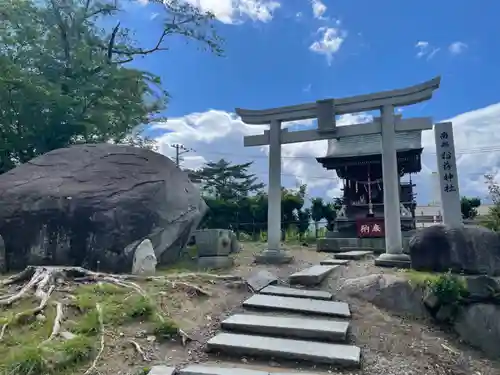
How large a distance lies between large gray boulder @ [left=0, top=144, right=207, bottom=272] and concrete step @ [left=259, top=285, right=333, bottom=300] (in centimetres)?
260

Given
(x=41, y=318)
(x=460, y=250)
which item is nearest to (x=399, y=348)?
(x=460, y=250)

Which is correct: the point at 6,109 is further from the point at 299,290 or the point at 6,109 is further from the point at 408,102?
the point at 408,102

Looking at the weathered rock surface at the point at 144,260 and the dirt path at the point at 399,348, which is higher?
the weathered rock surface at the point at 144,260

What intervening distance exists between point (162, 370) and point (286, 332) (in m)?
1.57

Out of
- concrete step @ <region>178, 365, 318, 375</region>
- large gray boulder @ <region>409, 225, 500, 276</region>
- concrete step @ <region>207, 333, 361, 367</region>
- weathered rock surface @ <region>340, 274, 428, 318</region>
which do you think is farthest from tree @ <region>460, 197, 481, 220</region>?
concrete step @ <region>178, 365, 318, 375</region>

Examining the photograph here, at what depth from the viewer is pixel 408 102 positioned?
8398 millimetres

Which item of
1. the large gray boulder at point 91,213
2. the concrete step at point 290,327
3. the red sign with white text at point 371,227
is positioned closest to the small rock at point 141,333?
the concrete step at point 290,327

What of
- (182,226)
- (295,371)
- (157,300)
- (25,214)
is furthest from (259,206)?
(295,371)

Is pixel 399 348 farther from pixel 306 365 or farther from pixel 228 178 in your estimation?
pixel 228 178

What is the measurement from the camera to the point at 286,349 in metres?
4.01

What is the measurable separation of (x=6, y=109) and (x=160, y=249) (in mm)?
7716

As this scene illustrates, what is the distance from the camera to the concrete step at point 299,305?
512 cm

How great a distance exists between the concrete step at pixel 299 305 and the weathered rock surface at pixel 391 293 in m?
0.52

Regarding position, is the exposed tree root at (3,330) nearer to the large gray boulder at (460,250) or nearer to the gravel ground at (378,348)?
the gravel ground at (378,348)
